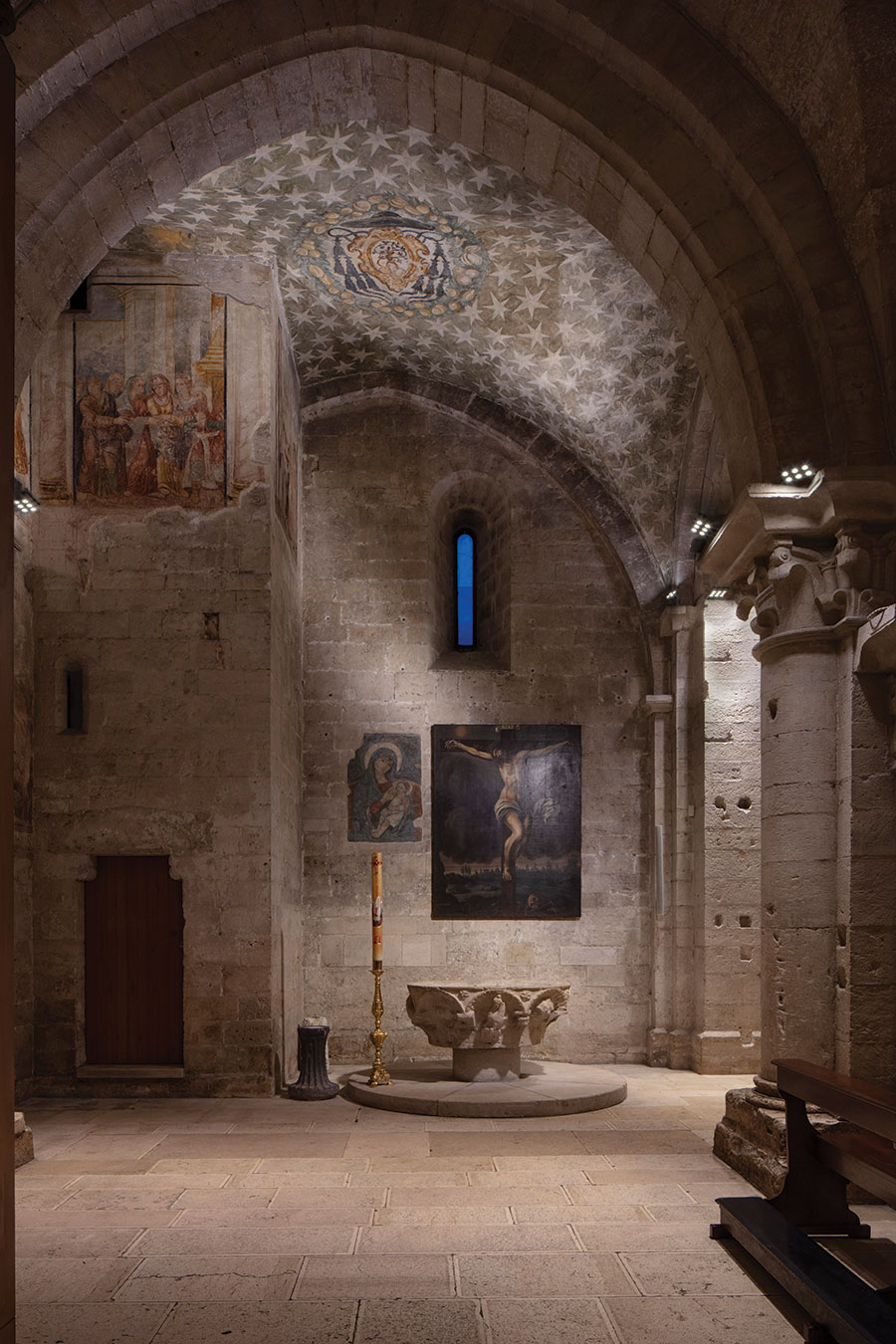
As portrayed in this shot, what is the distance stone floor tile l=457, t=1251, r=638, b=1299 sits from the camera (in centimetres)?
460

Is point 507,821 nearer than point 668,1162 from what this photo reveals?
No

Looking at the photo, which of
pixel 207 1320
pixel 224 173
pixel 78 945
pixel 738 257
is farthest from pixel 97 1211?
pixel 224 173

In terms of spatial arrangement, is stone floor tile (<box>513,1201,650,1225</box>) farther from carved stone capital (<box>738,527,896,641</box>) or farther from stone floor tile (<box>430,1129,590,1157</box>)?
carved stone capital (<box>738,527,896,641</box>)

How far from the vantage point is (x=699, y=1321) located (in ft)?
14.0

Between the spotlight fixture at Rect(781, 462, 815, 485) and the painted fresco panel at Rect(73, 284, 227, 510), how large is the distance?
5350mm

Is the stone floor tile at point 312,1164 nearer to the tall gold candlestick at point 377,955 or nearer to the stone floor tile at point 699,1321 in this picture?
the tall gold candlestick at point 377,955

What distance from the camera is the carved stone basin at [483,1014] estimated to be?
9.12 metres

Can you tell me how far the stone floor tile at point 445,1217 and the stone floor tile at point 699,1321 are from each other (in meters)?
1.21

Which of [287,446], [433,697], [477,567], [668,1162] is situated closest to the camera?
[668,1162]

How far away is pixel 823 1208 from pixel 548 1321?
1.47 meters

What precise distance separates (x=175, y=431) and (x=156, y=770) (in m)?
2.78

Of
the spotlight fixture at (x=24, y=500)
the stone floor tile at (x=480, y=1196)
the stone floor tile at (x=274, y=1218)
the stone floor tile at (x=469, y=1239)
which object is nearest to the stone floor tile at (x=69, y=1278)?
the stone floor tile at (x=274, y=1218)

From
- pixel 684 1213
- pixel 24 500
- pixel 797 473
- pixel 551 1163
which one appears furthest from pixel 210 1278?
pixel 24 500

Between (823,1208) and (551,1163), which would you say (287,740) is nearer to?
(551,1163)
